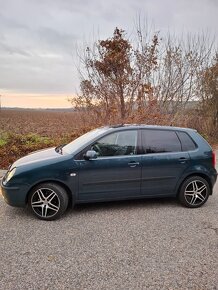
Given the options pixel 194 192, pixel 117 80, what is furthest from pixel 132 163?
pixel 117 80

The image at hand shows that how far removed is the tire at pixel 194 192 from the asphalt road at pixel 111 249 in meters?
0.18

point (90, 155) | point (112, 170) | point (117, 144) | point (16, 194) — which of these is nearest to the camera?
point (16, 194)

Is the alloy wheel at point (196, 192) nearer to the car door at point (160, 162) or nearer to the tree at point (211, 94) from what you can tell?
the car door at point (160, 162)

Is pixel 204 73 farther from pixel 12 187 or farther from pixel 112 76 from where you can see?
pixel 12 187

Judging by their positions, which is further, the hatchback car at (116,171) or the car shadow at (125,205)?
the car shadow at (125,205)

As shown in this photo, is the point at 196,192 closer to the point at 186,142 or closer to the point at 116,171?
the point at 186,142

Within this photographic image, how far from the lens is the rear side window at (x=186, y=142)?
5.68m

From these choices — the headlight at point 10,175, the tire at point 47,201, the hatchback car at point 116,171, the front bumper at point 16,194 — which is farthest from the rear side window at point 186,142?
the headlight at point 10,175

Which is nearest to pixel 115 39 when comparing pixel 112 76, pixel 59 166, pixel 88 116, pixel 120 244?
pixel 112 76

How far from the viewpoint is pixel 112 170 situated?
5.17 m

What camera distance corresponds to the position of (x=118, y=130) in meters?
5.44

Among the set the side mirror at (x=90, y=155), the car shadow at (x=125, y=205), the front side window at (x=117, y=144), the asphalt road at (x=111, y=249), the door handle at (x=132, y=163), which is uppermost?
the front side window at (x=117, y=144)

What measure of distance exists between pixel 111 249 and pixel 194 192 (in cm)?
237

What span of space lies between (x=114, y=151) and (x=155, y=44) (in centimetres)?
926
